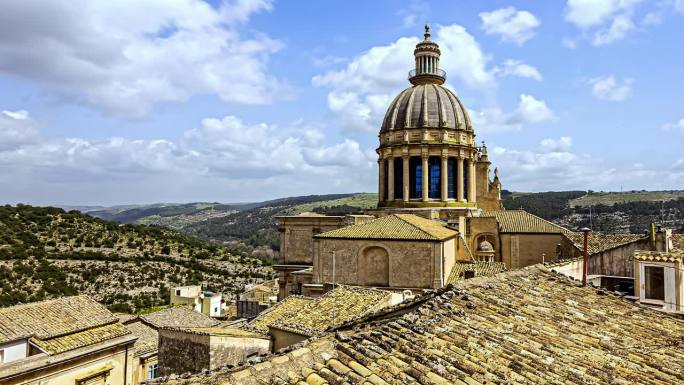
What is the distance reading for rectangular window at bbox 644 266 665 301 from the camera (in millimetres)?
13227

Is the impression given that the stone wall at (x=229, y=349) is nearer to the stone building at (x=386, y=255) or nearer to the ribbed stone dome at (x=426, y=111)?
the stone building at (x=386, y=255)

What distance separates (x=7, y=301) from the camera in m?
36.5

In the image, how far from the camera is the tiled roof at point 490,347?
507 centimetres

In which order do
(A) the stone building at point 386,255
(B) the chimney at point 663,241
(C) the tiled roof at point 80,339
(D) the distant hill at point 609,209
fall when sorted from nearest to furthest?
1. (C) the tiled roof at point 80,339
2. (B) the chimney at point 663,241
3. (A) the stone building at point 386,255
4. (D) the distant hill at point 609,209

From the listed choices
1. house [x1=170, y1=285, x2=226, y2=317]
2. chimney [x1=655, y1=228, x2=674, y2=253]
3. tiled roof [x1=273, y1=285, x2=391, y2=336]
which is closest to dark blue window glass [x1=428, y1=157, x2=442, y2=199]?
tiled roof [x1=273, y1=285, x2=391, y2=336]

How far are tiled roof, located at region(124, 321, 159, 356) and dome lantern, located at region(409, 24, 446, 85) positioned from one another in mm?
24341

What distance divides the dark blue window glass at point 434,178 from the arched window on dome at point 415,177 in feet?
2.18

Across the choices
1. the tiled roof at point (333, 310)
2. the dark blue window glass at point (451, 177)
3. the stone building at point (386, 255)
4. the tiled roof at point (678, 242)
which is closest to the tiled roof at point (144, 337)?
the stone building at point (386, 255)

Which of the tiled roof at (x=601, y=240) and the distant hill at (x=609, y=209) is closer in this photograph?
the tiled roof at (x=601, y=240)

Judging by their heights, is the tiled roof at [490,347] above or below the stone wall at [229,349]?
above

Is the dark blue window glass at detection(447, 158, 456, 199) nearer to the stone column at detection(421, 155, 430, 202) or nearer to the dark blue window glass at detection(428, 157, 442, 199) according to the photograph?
the dark blue window glass at detection(428, 157, 442, 199)

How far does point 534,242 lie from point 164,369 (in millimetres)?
23848

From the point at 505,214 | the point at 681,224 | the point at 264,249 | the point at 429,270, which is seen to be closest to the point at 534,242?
the point at 505,214

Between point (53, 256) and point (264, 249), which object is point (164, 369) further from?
point (264, 249)
